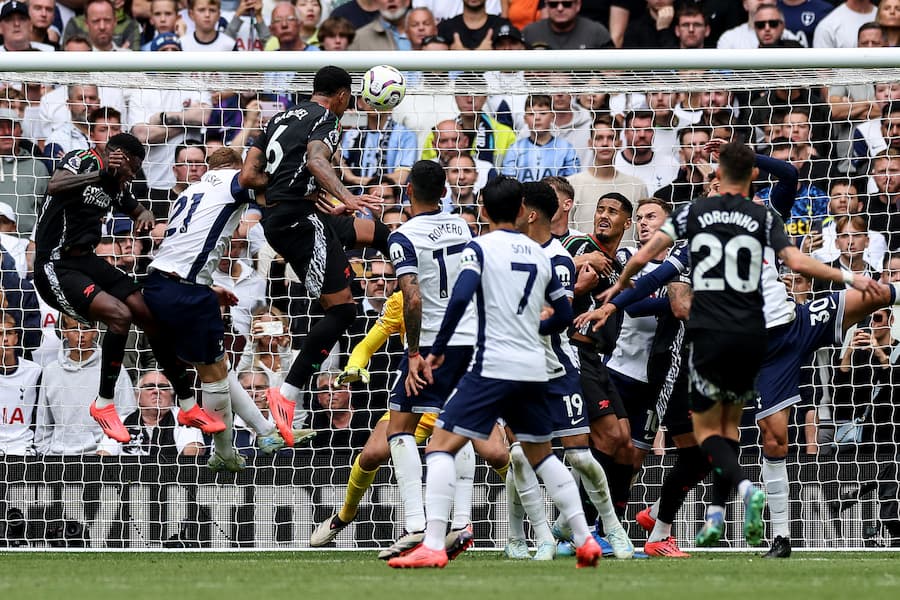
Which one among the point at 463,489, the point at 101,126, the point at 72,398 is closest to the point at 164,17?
the point at 101,126

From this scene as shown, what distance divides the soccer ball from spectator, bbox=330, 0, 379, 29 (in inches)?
203

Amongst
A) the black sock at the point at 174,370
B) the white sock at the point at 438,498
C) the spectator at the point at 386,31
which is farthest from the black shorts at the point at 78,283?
the spectator at the point at 386,31

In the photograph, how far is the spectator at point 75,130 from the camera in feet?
39.8

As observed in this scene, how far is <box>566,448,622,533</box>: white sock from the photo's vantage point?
8.92 metres

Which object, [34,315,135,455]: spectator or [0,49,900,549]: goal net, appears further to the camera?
[34,315,135,455]: spectator

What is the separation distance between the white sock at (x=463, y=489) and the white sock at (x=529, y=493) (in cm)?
48

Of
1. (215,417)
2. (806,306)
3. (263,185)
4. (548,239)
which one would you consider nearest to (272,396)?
(215,417)

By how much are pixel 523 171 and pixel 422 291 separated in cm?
366

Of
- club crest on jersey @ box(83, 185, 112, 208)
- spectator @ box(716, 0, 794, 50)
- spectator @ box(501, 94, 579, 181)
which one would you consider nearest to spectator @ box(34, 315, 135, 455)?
club crest on jersey @ box(83, 185, 112, 208)

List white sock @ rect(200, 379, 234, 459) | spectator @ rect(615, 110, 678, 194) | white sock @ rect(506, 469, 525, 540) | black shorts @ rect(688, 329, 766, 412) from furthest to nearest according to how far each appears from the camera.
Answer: spectator @ rect(615, 110, 678, 194), white sock @ rect(200, 379, 234, 459), white sock @ rect(506, 469, 525, 540), black shorts @ rect(688, 329, 766, 412)

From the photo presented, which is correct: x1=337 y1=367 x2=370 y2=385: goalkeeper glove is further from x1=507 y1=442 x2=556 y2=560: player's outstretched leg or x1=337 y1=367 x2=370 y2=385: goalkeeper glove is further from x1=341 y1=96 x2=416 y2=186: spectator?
x1=341 y1=96 x2=416 y2=186: spectator

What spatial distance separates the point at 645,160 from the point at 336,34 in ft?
12.7

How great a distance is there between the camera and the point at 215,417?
10023mm

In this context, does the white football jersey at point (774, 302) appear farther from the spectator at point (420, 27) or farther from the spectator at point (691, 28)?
the spectator at point (420, 27)
